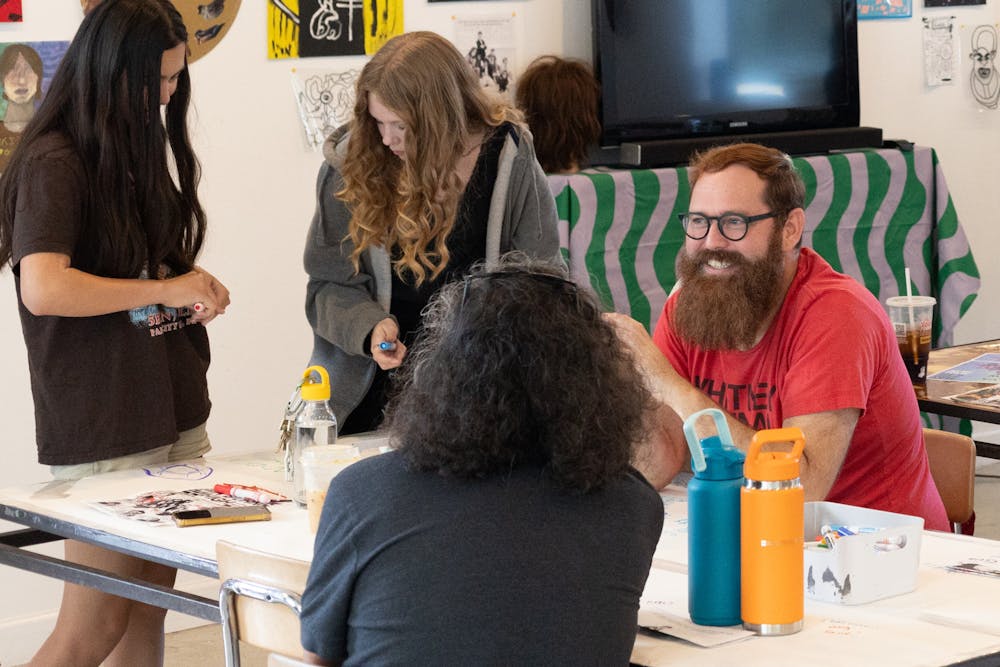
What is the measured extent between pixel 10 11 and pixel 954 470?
2.54 m

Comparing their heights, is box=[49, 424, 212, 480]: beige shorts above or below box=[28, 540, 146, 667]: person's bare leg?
above

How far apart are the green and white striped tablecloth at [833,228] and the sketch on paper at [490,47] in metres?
0.42

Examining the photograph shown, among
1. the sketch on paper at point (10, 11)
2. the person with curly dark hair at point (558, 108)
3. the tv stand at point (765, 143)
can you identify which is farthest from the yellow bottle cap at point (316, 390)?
the tv stand at point (765, 143)

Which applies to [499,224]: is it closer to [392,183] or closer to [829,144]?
[392,183]

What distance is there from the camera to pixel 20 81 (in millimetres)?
3650

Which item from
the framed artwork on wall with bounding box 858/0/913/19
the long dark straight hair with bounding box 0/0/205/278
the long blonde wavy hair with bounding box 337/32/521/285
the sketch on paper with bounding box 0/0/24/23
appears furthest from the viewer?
the framed artwork on wall with bounding box 858/0/913/19

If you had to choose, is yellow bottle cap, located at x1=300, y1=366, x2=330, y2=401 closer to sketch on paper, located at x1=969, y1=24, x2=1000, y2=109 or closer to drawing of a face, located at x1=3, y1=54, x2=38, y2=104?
drawing of a face, located at x1=3, y1=54, x2=38, y2=104

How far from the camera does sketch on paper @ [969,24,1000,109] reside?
5.62 m

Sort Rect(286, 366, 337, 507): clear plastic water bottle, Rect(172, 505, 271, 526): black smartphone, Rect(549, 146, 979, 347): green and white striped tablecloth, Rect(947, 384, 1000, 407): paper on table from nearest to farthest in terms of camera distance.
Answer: Rect(172, 505, 271, 526): black smartphone < Rect(286, 366, 337, 507): clear plastic water bottle < Rect(947, 384, 1000, 407): paper on table < Rect(549, 146, 979, 347): green and white striped tablecloth

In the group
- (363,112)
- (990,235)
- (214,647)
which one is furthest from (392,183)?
(990,235)

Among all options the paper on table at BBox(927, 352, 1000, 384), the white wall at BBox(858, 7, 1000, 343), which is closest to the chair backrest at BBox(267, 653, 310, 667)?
the paper on table at BBox(927, 352, 1000, 384)

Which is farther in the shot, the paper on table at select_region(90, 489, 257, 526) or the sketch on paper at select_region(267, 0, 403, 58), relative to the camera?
the sketch on paper at select_region(267, 0, 403, 58)

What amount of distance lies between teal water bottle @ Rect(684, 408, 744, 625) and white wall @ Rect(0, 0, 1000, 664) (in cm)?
246

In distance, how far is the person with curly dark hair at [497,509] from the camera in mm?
1591
